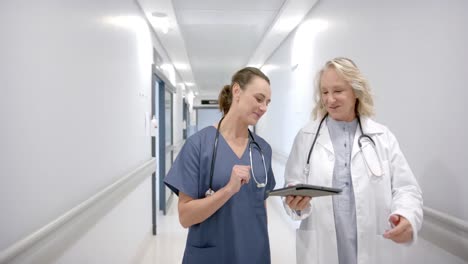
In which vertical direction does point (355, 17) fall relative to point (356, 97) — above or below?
above

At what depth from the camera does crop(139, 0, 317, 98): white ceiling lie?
3.27 metres

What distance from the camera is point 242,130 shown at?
56.7 inches

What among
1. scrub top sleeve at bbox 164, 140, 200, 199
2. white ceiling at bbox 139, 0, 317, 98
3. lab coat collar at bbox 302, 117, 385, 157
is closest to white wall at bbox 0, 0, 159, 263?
scrub top sleeve at bbox 164, 140, 200, 199

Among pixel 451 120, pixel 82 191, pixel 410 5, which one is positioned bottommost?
pixel 82 191

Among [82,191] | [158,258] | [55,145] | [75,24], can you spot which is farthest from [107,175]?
[158,258]

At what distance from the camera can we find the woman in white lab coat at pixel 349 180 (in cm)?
125

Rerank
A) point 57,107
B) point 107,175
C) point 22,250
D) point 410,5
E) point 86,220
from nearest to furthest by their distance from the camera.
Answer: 1. point 22,250
2. point 57,107
3. point 410,5
4. point 86,220
5. point 107,175

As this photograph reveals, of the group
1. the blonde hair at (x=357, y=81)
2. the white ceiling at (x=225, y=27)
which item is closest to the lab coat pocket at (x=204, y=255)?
the blonde hair at (x=357, y=81)

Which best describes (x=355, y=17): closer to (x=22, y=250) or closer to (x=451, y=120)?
(x=451, y=120)

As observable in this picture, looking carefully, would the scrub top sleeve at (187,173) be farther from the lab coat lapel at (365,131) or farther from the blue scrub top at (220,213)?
the lab coat lapel at (365,131)

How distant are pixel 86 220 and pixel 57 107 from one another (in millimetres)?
658

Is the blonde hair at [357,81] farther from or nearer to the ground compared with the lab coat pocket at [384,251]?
farther from the ground

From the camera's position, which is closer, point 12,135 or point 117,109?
point 12,135

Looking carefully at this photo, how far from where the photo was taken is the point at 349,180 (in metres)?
1.32
